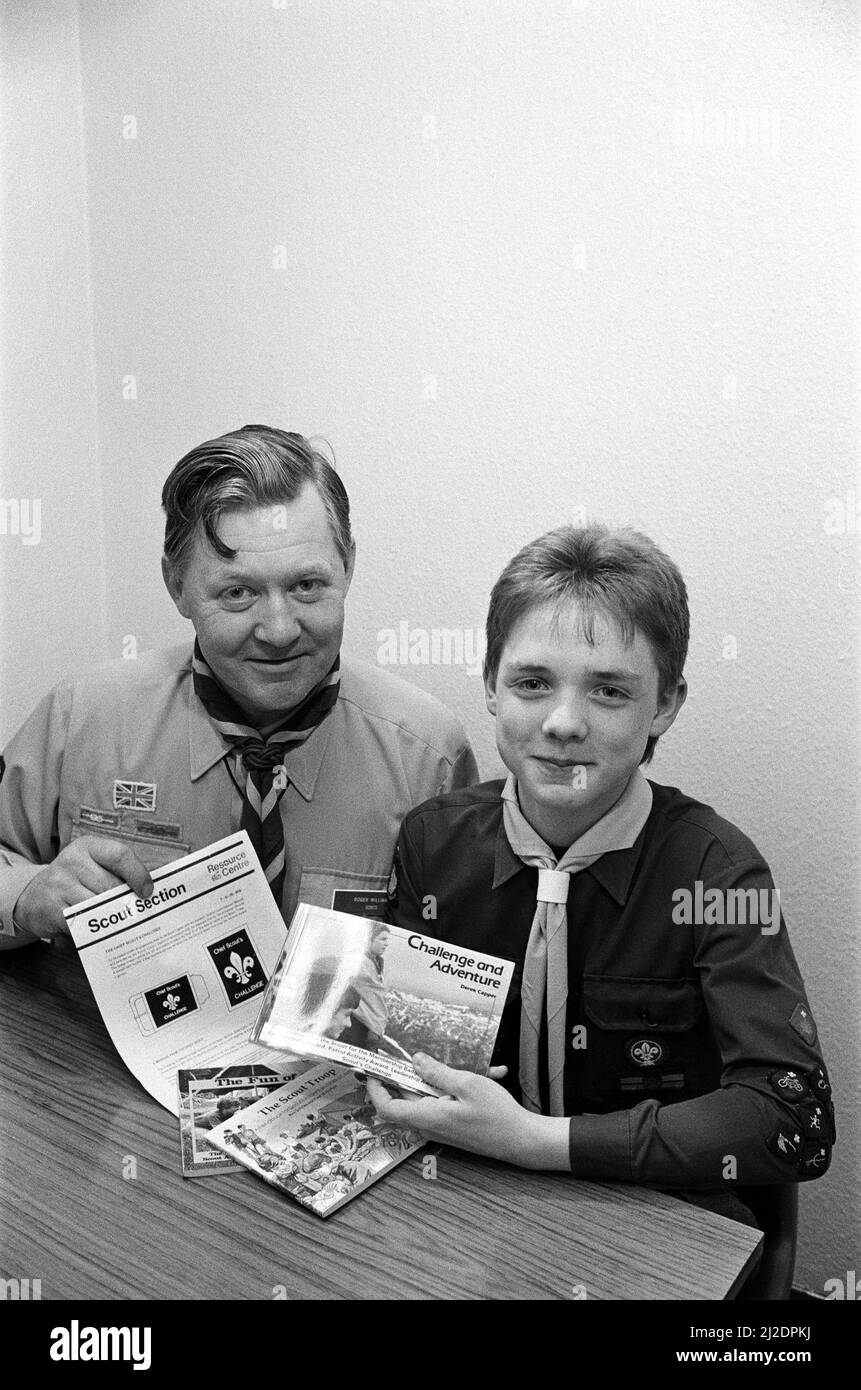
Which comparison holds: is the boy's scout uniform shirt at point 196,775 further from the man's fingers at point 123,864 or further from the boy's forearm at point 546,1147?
the boy's forearm at point 546,1147

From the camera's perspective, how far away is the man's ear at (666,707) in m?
1.29

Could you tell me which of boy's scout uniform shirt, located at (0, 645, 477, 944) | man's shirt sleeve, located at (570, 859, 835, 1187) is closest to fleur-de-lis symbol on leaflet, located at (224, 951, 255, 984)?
boy's scout uniform shirt, located at (0, 645, 477, 944)

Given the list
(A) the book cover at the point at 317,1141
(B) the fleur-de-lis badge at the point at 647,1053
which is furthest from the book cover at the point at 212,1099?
(B) the fleur-de-lis badge at the point at 647,1053

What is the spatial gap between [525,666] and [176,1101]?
0.62 meters

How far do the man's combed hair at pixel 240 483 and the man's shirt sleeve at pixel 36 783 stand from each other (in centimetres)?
32

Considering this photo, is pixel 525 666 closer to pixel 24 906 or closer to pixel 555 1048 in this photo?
pixel 555 1048

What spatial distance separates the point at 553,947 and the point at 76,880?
59 cm

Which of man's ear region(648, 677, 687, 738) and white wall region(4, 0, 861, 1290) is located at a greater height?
white wall region(4, 0, 861, 1290)

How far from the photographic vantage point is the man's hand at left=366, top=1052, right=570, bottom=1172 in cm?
109

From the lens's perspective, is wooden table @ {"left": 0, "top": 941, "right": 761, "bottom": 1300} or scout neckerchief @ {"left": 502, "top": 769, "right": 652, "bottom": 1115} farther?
scout neckerchief @ {"left": 502, "top": 769, "right": 652, "bottom": 1115}

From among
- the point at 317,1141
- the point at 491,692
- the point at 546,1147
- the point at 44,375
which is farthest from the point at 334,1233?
the point at 44,375

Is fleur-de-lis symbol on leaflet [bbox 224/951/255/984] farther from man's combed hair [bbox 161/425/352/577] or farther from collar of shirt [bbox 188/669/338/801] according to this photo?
man's combed hair [bbox 161/425/352/577]

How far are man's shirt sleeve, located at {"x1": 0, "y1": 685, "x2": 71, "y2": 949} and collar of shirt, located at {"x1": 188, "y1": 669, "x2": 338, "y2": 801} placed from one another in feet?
0.68

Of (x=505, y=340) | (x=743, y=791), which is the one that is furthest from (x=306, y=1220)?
(x=505, y=340)
